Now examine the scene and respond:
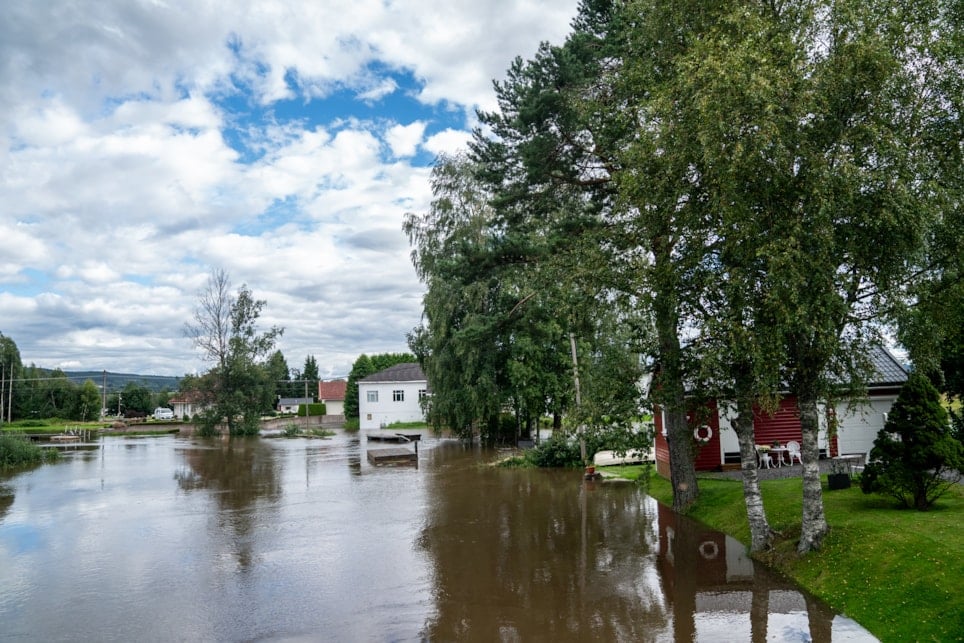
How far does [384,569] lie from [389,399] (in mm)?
42386

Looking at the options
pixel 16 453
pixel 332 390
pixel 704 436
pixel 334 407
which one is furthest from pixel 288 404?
pixel 704 436

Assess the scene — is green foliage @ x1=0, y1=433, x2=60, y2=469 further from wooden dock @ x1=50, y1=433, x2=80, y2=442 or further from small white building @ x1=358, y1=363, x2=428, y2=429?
small white building @ x1=358, y1=363, x2=428, y2=429

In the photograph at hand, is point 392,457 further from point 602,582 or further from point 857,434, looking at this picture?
point 602,582

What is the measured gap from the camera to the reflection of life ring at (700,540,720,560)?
427 inches

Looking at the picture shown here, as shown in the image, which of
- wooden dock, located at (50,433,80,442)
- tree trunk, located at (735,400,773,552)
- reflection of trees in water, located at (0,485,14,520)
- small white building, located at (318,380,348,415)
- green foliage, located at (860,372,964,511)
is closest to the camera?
green foliage, located at (860,372,964,511)

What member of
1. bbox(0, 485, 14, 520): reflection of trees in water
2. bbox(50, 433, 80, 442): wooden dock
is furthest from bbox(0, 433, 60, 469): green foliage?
bbox(50, 433, 80, 442): wooden dock

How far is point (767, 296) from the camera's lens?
8.48 meters

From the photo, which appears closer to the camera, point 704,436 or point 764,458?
point 764,458

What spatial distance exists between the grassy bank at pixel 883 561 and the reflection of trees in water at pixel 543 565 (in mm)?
2190

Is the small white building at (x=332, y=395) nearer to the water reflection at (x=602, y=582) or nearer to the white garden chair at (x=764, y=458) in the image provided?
the white garden chair at (x=764, y=458)

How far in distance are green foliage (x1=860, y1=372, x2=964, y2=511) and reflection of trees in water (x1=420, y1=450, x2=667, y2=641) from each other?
421cm

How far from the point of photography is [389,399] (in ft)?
173

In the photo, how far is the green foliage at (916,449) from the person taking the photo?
33.4ft

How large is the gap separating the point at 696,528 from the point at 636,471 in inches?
352
